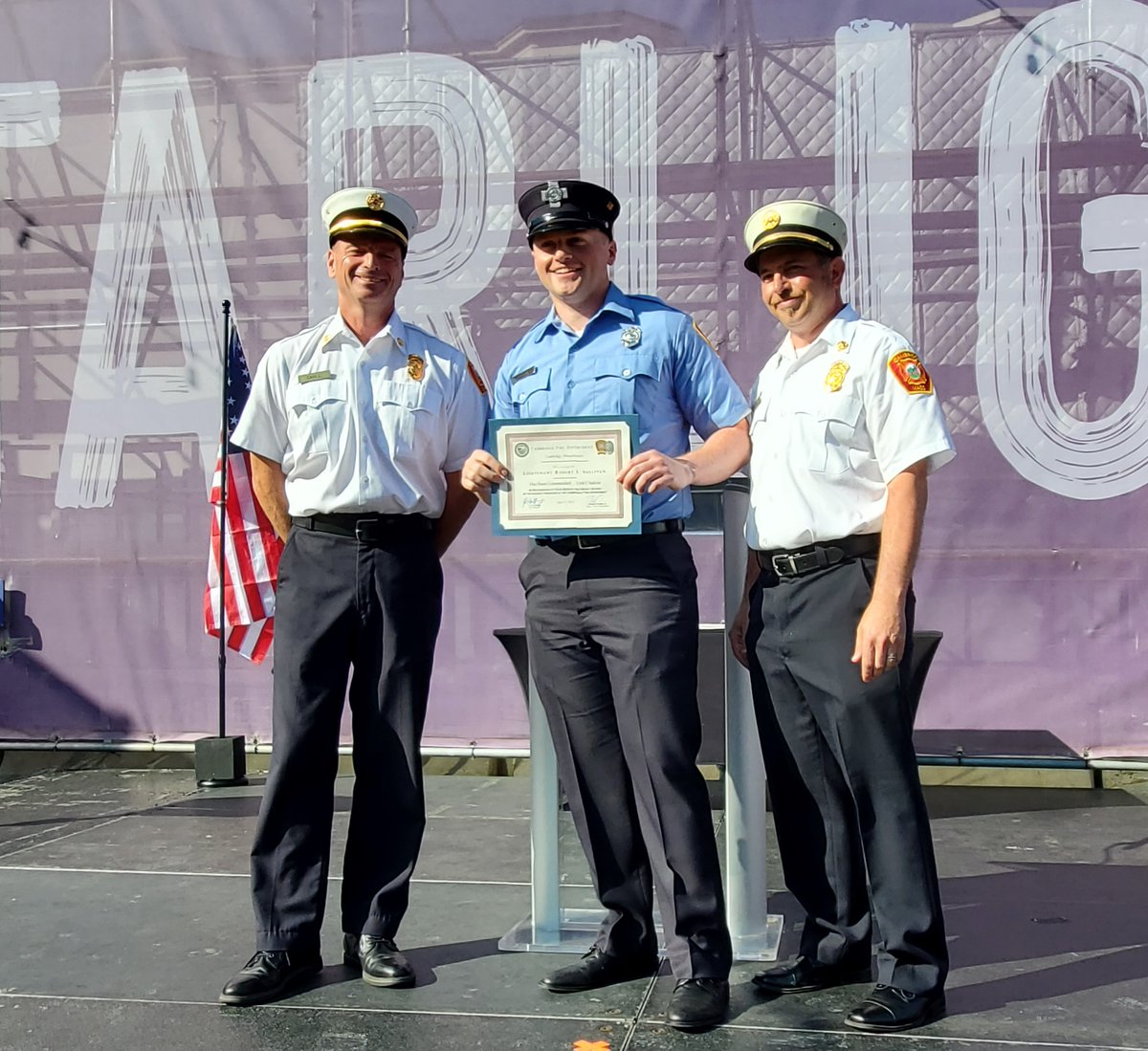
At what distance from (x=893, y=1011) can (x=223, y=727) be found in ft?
11.2

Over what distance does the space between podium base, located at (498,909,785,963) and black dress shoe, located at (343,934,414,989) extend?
33 centimetres

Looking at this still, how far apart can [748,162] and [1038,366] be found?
1.35 m

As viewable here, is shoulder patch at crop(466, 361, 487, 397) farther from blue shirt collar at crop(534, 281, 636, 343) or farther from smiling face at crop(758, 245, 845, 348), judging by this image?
smiling face at crop(758, 245, 845, 348)

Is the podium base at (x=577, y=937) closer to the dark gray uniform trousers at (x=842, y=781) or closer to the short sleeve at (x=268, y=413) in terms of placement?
the dark gray uniform trousers at (x=842, y=781)

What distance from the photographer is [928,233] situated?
5.02 m

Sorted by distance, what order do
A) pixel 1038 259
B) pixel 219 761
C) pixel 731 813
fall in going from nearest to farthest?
pixel 731 813, pixel 1038 259, pixel 219 761

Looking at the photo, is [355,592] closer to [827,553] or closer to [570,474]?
[570,474]

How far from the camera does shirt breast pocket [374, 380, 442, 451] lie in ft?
9.50

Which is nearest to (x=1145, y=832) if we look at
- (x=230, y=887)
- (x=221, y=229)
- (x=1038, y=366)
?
(x=1038, y=366)

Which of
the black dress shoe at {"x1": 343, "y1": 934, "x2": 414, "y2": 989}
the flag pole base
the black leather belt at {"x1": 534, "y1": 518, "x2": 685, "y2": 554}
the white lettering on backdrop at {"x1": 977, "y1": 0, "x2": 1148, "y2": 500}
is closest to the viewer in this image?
the black leather belt at {"x1": 534, "y1": 518, "x2": 685, "y2": 554}

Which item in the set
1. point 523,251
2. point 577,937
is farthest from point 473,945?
point 523,251

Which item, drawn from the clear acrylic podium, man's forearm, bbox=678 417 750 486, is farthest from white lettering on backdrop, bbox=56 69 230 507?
man's forearm, bbox=678 417 750 486

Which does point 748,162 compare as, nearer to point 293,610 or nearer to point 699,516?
point 699,516

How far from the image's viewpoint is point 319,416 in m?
2.92
